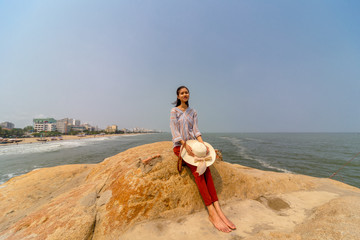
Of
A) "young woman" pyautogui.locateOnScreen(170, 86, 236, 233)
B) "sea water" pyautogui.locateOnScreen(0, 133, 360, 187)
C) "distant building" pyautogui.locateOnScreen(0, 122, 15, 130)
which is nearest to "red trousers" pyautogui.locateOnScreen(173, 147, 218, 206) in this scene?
"young woman" pyautogui.locateOnScreen(170, 86, 236, 233)

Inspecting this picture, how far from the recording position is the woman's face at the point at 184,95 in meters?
3.39

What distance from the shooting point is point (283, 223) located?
2627 mm

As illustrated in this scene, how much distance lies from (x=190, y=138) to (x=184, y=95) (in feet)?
3.63

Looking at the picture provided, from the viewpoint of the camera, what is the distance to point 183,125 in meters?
3.33

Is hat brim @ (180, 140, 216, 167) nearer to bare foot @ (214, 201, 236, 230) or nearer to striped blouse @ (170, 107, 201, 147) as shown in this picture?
striped blouse @ (170, 107, 201, 147)

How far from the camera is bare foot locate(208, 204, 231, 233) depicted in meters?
2.44

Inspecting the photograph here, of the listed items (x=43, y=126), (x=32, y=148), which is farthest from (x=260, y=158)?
(x=43, y=126)

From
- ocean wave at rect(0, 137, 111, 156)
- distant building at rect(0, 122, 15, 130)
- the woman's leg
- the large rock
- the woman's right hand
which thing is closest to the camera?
the large rock

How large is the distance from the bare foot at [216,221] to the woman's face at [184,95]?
2469mm

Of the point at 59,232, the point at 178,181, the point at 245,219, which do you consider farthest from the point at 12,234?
the point at 245,219

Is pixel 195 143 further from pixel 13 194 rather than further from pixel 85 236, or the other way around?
pixel 13 194

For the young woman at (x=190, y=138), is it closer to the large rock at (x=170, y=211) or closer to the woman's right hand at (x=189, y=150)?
the woman's right hand at (x=189, y=150)

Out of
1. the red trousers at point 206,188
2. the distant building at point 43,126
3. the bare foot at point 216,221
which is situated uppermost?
the distant building at point 43,126

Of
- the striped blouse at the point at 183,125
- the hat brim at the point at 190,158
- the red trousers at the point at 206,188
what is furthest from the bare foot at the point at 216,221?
the striped blouse at the point at 183,125
